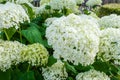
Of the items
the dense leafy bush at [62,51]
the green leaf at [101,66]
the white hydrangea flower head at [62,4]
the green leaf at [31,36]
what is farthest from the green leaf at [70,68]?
the white hydrangea flower head at [62,4]

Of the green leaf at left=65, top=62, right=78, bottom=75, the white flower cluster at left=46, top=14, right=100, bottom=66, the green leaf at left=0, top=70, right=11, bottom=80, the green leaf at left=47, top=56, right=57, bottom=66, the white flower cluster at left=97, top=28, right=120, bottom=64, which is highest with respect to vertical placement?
the white flower cluster at left=46, top=14, right=100, bottom=66

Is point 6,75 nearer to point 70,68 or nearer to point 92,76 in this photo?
point 70,68

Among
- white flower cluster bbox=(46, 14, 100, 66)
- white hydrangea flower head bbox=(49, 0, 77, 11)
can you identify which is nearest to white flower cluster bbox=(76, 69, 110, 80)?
white flower cluster bbox=(46, 14, 100, 66)

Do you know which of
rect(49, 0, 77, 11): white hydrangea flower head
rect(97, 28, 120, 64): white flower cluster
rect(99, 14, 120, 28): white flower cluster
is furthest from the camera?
rect(49, 0, 77, 11): white hydrangea flower head

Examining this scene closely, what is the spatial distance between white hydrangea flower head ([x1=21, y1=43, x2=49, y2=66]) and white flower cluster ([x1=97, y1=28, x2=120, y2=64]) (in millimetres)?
347

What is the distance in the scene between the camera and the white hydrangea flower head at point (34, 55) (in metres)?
2.28

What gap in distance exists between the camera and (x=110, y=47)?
2.27m

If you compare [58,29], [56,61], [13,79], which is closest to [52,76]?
[56,61]

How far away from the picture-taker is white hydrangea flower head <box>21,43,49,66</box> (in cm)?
228

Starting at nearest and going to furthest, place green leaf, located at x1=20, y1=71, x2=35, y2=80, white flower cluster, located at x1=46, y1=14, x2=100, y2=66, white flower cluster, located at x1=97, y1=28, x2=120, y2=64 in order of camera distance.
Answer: white flower cluster, located at x1=46, y1=14, x2=100, y2=66 → white flower cluster, located at x1=97, y1=28, x2=120, y2=64 → green leaf, located at x1=20, y1=71, x2=35, y2=80

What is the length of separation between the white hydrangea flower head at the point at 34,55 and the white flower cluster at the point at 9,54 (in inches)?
2.2

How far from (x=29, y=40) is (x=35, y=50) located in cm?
31

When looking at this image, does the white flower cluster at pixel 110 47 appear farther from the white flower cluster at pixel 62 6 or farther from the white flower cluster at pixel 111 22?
the white flower cluster at pixel 62 6

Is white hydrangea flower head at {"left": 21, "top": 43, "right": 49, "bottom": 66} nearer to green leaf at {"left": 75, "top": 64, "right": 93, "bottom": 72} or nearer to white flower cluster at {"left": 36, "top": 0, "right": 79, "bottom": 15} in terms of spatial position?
green leaf at {"left": 75, "top": 64, "right": 93, "bottom": 72}
